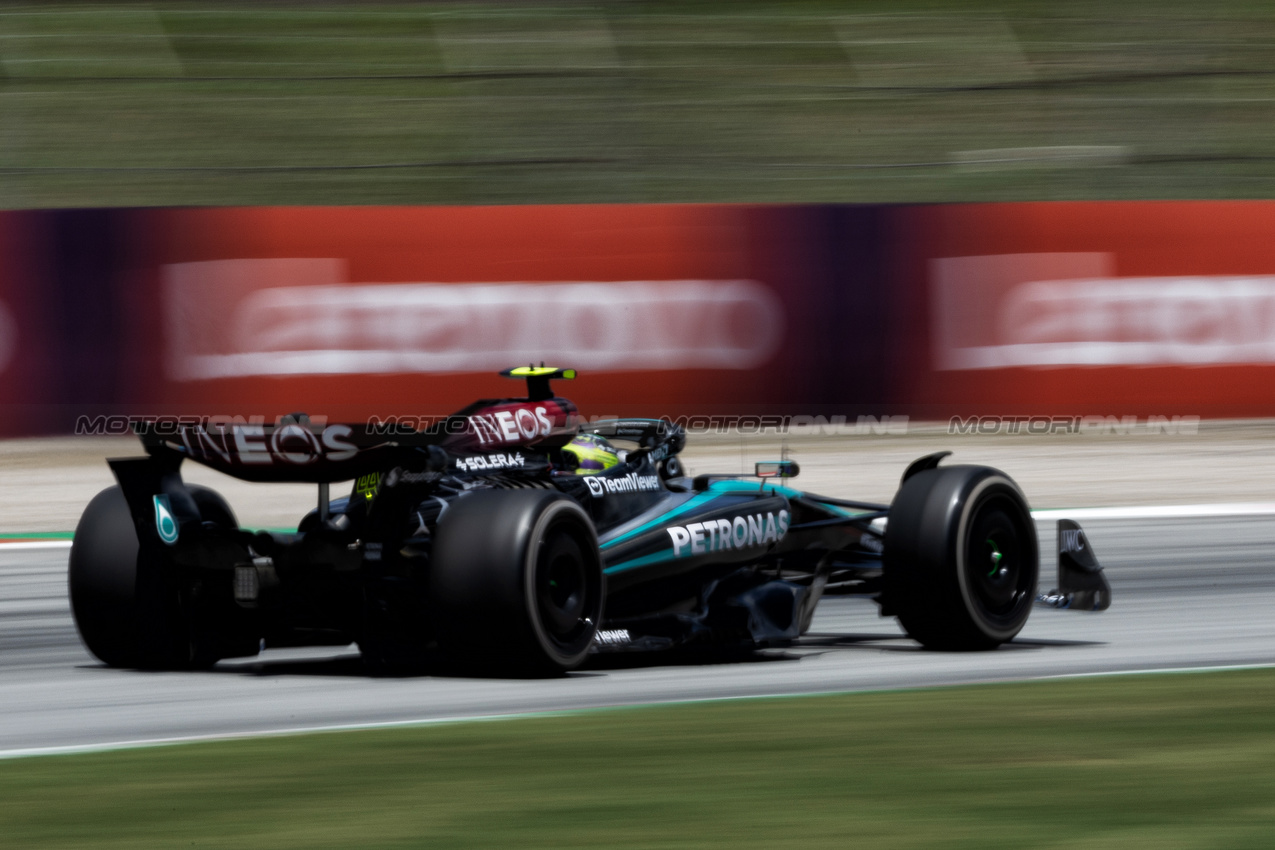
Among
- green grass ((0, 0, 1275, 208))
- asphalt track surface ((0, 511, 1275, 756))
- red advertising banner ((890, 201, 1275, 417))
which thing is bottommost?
asphalt track surface ((0, 511, 1275, 756))

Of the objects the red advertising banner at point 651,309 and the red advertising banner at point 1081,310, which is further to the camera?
the red advertising banner at point 1081,310

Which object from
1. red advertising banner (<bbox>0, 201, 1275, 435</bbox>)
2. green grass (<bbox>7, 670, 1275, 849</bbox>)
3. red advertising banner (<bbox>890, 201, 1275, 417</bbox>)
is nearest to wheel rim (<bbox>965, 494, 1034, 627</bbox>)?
green grass (<bbox>7, 670, 1275, 849</bbox>)

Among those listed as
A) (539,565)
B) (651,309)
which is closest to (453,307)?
(651,309)

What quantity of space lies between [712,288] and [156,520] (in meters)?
8.96

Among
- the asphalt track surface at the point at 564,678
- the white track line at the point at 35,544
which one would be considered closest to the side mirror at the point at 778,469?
the asphalt track surface at the point at 564,678

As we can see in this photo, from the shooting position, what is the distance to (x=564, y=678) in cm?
705

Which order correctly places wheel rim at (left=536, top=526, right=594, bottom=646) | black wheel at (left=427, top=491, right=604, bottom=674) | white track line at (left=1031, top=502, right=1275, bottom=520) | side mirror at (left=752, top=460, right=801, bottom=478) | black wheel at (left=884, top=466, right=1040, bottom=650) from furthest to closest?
1. white track line at (left=1031, top=502, right=1275, bottom=520)
2. side mirror at (left=752, top=460, right=801, bottom=478)
3. black wheel at (left=884, top=466, right=1040, bottom=650)
4. wheel rim at (left=536, top=526, right=594, bottom=646)
5. black wheel at (left=427, top=491, right=604, bottom=674)

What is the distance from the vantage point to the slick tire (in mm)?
7309

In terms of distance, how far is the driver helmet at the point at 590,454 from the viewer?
25.3ft

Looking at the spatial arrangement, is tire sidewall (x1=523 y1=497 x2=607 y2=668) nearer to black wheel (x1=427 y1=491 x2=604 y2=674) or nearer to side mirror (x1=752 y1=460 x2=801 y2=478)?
black wheel (x1=427 y1=491 x2=604 y2=674)

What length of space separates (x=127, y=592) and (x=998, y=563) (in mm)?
3532

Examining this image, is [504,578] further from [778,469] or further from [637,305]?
[637,305]

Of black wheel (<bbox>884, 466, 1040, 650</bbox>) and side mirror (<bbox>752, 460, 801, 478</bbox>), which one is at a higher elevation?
side mirror (<bbox>752, 460, 801, 478</bbox>)

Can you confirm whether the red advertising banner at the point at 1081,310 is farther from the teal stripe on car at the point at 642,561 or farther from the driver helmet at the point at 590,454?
the teal stripe on car at the point at 642,561
